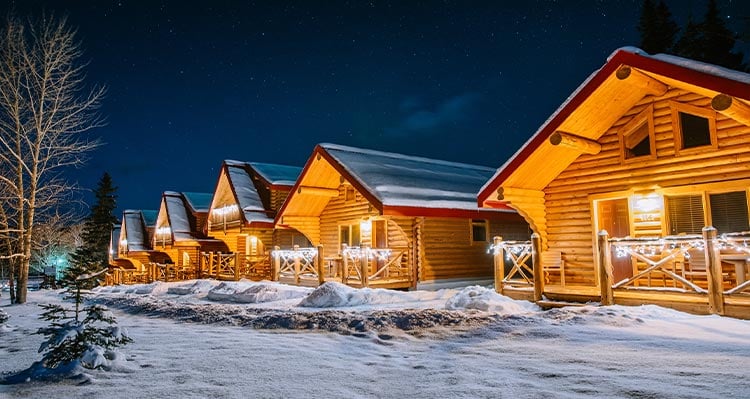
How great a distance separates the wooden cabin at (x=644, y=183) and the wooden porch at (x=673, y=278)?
24 mm

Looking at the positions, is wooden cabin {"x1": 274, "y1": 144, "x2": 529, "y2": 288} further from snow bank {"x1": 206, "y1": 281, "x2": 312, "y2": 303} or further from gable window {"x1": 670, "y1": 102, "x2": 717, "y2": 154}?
gable window {"x1": 670, "y1": 102, "x2": 717, "y2": 154}

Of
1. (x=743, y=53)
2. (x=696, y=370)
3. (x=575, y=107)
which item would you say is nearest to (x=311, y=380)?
(x=696, y=370)

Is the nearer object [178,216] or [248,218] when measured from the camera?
[248,218]

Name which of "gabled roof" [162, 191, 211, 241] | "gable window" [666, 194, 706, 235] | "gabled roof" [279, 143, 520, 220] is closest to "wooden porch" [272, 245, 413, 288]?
"gabled roof" [279, 143, 520, 220]

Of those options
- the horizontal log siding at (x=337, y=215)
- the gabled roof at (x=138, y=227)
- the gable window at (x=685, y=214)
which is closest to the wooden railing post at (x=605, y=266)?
the gable window at (x=685, y=214)

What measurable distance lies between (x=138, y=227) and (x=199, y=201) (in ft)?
38.4

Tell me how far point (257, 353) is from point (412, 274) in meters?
10.7

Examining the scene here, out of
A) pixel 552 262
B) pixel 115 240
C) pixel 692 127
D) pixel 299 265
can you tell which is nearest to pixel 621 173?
pixel 692 127

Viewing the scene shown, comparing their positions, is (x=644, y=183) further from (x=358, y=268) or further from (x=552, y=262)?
(x=358, y=268)

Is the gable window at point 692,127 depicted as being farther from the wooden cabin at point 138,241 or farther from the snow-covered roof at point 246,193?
the wooden cabin at point 138,241

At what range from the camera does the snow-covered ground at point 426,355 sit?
476 centimetres

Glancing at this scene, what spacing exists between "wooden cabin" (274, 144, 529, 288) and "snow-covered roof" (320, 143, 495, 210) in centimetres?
5

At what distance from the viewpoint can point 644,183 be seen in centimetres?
1130

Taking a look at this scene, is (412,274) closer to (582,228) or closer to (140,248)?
(582,228)
